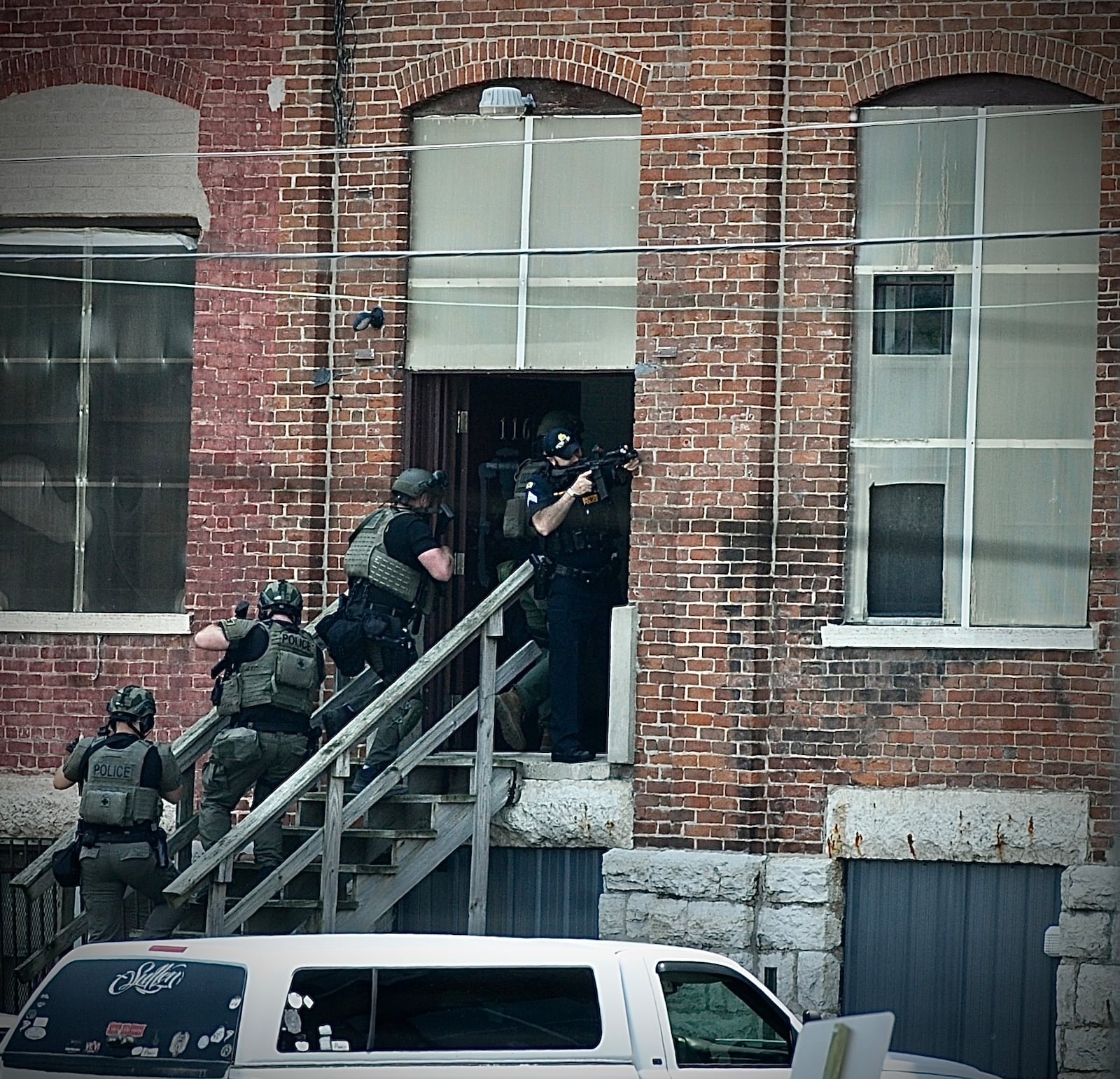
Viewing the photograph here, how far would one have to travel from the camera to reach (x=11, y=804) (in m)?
9.19

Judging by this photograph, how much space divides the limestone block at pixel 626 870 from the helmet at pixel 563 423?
6.85ft

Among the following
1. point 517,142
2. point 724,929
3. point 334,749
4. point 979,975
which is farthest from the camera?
point 517,142

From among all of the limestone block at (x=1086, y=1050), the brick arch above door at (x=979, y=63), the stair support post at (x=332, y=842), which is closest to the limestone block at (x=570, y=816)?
the stair support post at (x=332, y=842)

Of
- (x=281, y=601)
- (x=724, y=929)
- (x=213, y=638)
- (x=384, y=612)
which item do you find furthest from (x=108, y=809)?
(x=724, y=929)

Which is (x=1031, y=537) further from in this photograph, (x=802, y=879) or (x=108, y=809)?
(x=108, y=809)

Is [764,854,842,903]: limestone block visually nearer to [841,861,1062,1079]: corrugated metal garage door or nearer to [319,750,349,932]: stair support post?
[841,861,1062,1079]: corrugated metal garage door

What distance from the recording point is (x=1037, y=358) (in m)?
8.50

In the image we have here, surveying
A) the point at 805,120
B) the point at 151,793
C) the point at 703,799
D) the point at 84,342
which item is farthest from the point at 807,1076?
the point at 84,342

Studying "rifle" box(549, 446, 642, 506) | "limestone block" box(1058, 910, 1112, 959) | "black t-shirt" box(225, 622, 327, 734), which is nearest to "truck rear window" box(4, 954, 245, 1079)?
"black t-shirt" box(225, 622, 327, 734)

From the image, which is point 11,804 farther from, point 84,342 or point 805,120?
point 805,120

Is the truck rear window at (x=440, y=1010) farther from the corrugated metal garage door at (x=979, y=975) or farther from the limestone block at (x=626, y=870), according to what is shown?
the corrugated metal garage door at (x=979, y=975)

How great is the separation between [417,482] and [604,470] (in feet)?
3.18

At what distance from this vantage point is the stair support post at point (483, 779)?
342 inches

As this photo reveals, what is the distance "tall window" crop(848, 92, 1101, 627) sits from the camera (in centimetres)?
846
